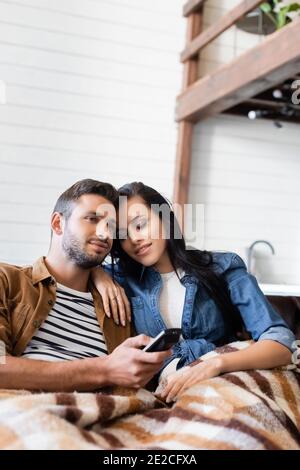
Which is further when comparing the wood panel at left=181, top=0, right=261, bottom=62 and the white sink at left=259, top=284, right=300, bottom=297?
the wood panel at left=181, top=0, right=261, bottom=62

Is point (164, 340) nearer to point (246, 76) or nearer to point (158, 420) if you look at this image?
point (158, 420)

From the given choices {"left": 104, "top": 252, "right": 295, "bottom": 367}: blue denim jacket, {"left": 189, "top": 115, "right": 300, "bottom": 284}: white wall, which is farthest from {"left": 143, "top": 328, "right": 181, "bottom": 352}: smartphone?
{"left": 189, "top": 115, "right": 300, "bottom": 284}: white wall

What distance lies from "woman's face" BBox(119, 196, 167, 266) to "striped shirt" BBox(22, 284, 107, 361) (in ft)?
0.65

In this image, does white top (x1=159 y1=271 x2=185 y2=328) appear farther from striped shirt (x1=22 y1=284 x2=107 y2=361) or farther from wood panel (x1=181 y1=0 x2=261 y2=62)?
wood panel (x1=181 y1=0 x2=261 y2=62)

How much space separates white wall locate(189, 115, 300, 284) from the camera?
3910 millimetres

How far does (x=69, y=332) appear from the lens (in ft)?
4.97

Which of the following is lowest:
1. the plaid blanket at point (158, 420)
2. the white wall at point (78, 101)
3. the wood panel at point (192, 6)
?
the plaid blanket at point (158, 420)

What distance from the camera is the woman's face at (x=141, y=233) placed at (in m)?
1.65

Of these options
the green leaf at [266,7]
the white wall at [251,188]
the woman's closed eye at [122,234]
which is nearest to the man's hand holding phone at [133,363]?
the woman's closed eye at [122,234]

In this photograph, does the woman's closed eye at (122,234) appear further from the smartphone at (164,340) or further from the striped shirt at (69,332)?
the smartphone at (164,340)

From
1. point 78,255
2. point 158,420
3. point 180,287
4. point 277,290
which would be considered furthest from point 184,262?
point 277,290

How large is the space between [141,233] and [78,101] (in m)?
2.23

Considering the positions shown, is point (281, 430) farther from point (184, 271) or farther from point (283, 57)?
point (283, 57)

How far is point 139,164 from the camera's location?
12.4ft
